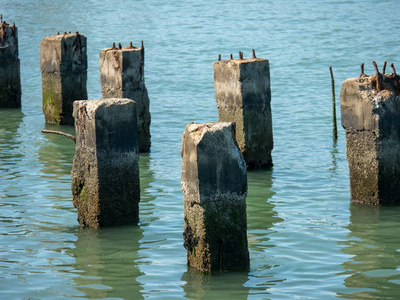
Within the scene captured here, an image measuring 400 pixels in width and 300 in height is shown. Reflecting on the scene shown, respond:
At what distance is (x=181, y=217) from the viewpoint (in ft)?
35.4

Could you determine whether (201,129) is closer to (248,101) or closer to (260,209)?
(260,209)

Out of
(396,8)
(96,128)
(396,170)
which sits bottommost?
(396,170)

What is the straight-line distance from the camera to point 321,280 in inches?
325

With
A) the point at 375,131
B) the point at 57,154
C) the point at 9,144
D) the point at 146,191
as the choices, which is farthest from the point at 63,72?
the point at 375,131

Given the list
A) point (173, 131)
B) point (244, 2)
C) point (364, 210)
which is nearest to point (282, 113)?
point (173, 131)

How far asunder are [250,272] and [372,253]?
1646 mm

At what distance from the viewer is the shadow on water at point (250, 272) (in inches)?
311

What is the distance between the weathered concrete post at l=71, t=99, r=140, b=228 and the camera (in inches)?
381

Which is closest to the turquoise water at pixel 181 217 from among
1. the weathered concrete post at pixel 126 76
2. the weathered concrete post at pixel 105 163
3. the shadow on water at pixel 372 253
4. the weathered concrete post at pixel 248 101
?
the shadow on water at pixel 372 253

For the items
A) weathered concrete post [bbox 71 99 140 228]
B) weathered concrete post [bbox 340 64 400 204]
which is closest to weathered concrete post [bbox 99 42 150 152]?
weathered concrete post [bbox 71 99 140 228]

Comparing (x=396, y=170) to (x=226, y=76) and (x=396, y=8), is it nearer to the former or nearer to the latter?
(x=226, y=76)

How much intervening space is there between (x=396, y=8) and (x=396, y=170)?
29.4 m

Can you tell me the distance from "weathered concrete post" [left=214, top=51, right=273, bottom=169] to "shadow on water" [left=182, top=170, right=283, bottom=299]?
52.5 inches

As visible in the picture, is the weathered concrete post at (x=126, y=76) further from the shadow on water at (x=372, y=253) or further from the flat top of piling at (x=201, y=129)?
the flat top of piling at (x=201, y=129)
